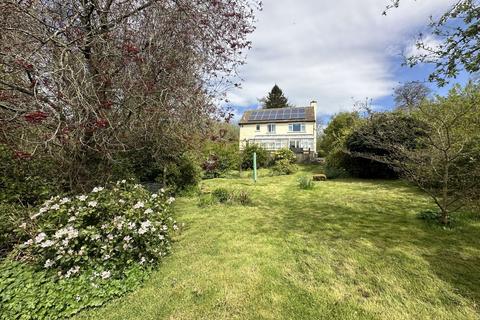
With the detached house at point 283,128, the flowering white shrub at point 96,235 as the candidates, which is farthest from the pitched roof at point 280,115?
the flowering white shrub at point 96,235

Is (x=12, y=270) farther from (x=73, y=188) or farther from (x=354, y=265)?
(x=354, y=265)

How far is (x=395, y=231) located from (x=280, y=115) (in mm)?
24362

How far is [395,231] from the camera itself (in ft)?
13.5

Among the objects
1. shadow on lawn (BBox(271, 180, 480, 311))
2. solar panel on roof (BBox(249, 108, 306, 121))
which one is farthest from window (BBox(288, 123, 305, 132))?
shadow on lawn (BBox(271, 180, 480, 311))

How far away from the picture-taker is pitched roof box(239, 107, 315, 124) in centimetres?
2637

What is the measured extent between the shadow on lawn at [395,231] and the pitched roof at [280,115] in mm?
20596

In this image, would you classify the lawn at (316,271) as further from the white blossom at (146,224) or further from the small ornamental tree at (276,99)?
the small ornamental tree at (276,99)

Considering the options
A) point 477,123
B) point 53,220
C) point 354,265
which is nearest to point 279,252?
point 354,265

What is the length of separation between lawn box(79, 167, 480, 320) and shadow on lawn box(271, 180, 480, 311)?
0.02 m

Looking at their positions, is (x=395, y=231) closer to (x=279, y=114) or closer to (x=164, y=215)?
(x=164, y=215)

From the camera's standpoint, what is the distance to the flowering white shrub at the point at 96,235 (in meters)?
2.90

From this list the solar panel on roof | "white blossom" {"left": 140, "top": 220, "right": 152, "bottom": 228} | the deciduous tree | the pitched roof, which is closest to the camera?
the deciduous tree

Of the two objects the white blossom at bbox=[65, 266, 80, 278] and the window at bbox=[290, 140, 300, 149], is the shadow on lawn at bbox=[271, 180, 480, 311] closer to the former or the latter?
the white blossom at bbox=[65, 266, 80, 278]

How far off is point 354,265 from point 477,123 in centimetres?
583
